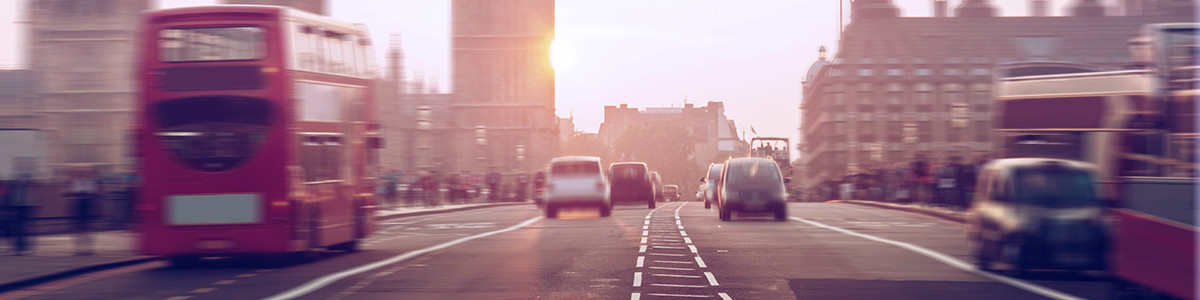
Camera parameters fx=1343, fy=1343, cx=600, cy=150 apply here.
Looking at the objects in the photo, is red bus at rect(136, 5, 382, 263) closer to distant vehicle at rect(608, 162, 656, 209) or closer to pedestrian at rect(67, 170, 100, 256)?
pedestrian at rect(67, 170, 100, 256)

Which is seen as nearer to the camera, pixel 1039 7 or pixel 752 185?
pixel 752 185

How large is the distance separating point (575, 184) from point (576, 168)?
18.9 inches

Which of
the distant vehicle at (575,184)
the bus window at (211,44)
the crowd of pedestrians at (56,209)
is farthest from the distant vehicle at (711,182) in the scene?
the bus window at (211,44)

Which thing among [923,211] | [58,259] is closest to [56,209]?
[58,259]

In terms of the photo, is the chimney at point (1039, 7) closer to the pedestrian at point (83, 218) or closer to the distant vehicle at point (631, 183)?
the distant vehicle at point (631, 183)

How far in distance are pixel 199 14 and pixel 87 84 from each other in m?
111

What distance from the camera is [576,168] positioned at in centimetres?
3541

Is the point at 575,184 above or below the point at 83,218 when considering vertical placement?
above

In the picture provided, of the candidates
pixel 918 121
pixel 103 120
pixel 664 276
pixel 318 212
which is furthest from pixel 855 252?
pixel 103 120

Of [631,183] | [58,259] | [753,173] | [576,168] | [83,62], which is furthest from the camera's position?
[83,62]

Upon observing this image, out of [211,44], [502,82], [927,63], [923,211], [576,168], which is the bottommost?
[923,211]

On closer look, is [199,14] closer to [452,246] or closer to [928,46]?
[452,246]

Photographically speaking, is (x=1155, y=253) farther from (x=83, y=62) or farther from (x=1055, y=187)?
(x=83, y=62)

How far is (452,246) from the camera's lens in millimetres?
23234
